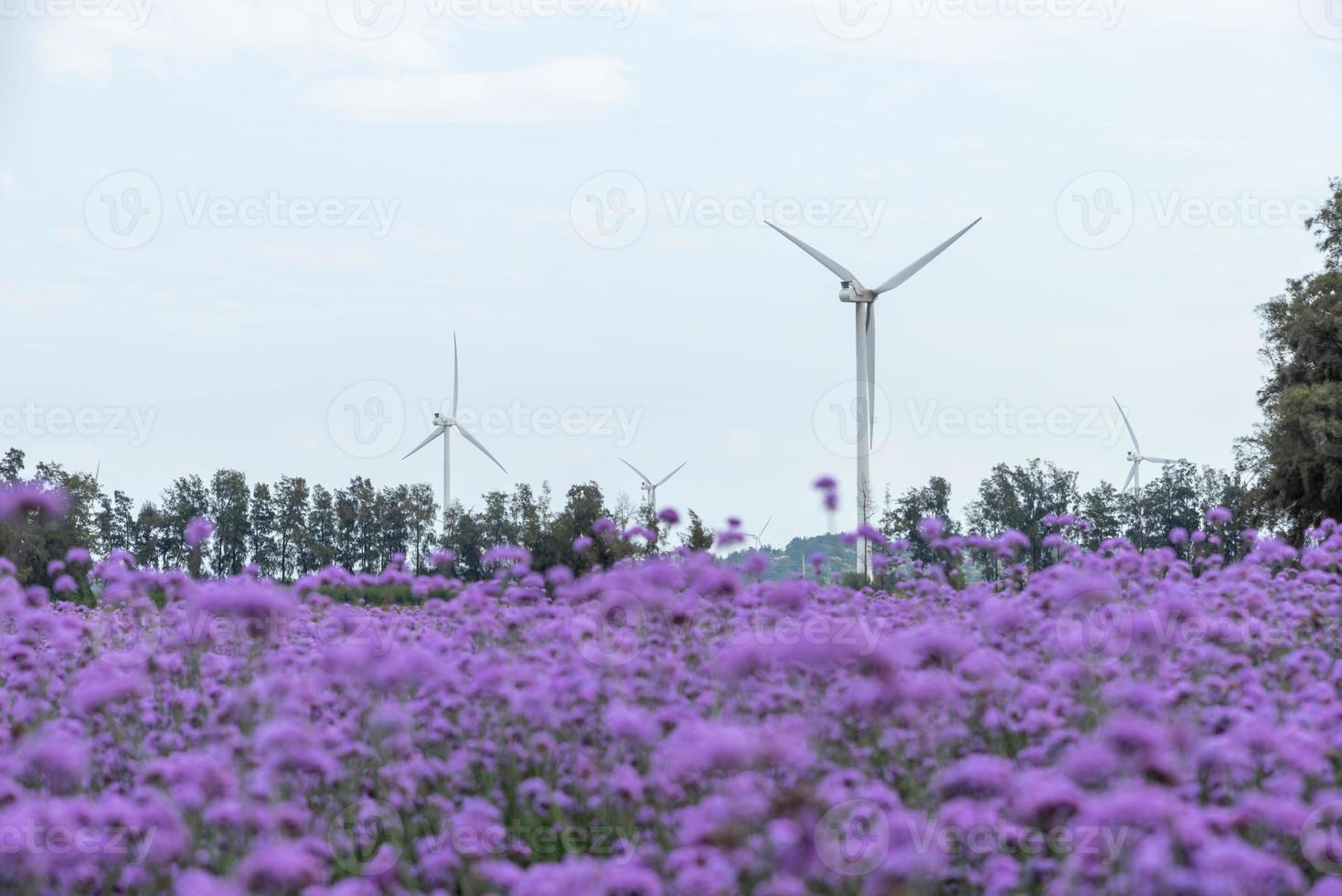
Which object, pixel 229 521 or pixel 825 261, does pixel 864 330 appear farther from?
pixel 229 521

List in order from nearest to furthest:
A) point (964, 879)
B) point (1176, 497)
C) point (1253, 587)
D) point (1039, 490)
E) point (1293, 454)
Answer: point (964, 879), point (1253, 587), point (1293, 454), point (1039, 490), point (1176, 497)

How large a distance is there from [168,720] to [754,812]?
732 cm

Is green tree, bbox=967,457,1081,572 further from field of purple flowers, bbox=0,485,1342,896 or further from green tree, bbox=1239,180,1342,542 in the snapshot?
field of purple flowers, bbox=0,485,1342,896

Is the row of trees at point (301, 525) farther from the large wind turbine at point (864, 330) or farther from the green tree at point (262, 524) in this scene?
the large wind turbine at point (864, 330)

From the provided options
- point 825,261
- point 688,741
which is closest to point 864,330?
point 825,261

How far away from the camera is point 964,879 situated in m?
9.59

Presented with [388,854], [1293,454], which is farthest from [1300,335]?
[388,854]

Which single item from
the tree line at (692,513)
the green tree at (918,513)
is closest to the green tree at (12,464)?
the tree line at (692,513)

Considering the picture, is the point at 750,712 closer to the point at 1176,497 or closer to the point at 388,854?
the point at 388,854

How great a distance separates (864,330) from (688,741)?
3741 centimetres

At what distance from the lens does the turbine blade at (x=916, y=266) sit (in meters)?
43.0

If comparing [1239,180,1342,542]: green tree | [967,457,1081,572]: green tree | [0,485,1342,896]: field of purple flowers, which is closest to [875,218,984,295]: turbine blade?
[1239,180,1342,542]: green tree

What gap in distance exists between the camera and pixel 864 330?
45.3 metres

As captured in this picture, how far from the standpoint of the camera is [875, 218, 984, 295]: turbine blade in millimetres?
42969
